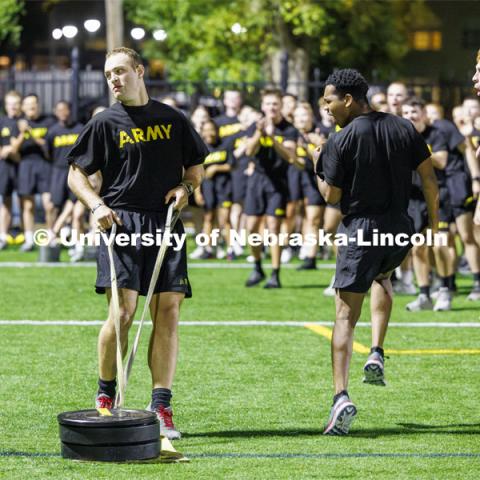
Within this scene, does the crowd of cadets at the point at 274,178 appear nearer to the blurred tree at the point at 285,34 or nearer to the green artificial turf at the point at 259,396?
the green artificial turf at the point at 259,396

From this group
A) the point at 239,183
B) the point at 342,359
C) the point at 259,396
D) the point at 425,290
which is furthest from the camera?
the point at 239,183

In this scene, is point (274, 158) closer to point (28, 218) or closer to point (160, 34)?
point (28, 218)

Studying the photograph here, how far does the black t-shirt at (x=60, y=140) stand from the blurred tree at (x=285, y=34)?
→ 555 inches

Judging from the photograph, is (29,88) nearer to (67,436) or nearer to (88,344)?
(88,344)

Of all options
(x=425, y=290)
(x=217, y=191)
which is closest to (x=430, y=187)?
(x=425, y=290)

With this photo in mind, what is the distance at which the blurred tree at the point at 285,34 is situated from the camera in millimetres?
36250

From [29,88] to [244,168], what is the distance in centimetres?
1514

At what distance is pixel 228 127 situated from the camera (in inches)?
814

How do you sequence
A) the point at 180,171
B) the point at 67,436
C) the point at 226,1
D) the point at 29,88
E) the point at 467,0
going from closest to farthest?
the point at 67,436 < the point at 180,171 < the point at 29,88 < the point at 226,1 < the point at 467,0

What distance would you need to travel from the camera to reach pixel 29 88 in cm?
3419

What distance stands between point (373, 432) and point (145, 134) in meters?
2.10

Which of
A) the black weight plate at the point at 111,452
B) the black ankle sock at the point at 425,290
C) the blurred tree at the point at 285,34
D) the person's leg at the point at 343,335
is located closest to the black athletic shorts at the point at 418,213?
the black ankle sock at the point at 425,290

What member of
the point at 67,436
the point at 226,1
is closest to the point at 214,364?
the point at 67,436

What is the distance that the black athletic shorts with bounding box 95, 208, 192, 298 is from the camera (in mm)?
7730
